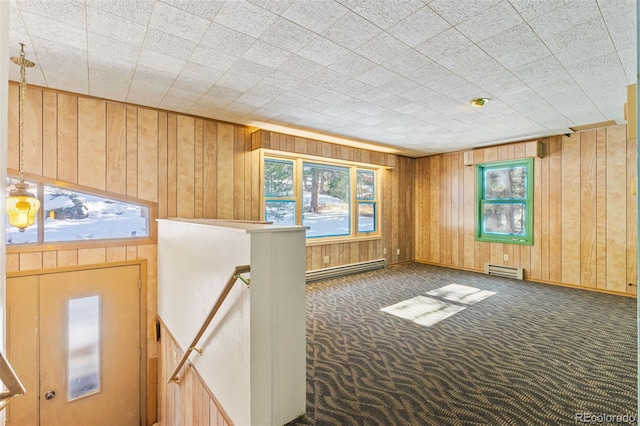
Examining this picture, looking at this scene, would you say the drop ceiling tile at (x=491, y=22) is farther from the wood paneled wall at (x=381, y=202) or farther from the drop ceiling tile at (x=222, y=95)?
the wood paneled wall at (x=381, y=202)

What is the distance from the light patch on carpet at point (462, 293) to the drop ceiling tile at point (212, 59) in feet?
13.5

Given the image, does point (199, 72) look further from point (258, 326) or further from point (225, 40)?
point (258, 326)

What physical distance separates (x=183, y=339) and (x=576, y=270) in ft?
19.7

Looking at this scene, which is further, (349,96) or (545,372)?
(349,96)

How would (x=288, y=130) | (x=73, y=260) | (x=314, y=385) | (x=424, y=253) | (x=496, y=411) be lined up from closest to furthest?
(x=496, y=411), (x=314, y=385), (x=73, y=260), (x=288, y=130), (x=424, y=253)

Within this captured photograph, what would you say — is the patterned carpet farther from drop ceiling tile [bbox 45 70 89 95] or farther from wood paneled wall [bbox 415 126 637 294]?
drop ceiling tile [bbox 45 70 89 95]

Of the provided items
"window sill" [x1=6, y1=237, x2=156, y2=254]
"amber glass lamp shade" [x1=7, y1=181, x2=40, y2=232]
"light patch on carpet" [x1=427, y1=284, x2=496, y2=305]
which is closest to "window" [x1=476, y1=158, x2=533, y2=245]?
"light patch on carpet" [x1=427, y1=284, x2=496, y2=305]

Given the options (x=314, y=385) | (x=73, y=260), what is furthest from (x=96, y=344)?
(x=314, y=385)

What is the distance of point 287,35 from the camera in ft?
7.14

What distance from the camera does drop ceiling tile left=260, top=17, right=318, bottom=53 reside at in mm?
2061

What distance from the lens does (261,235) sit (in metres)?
1.67

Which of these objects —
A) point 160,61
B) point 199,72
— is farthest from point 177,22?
point 199,72

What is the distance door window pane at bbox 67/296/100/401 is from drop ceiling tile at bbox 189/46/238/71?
113 inches

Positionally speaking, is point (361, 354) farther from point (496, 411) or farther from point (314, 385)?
point (496, 411)
